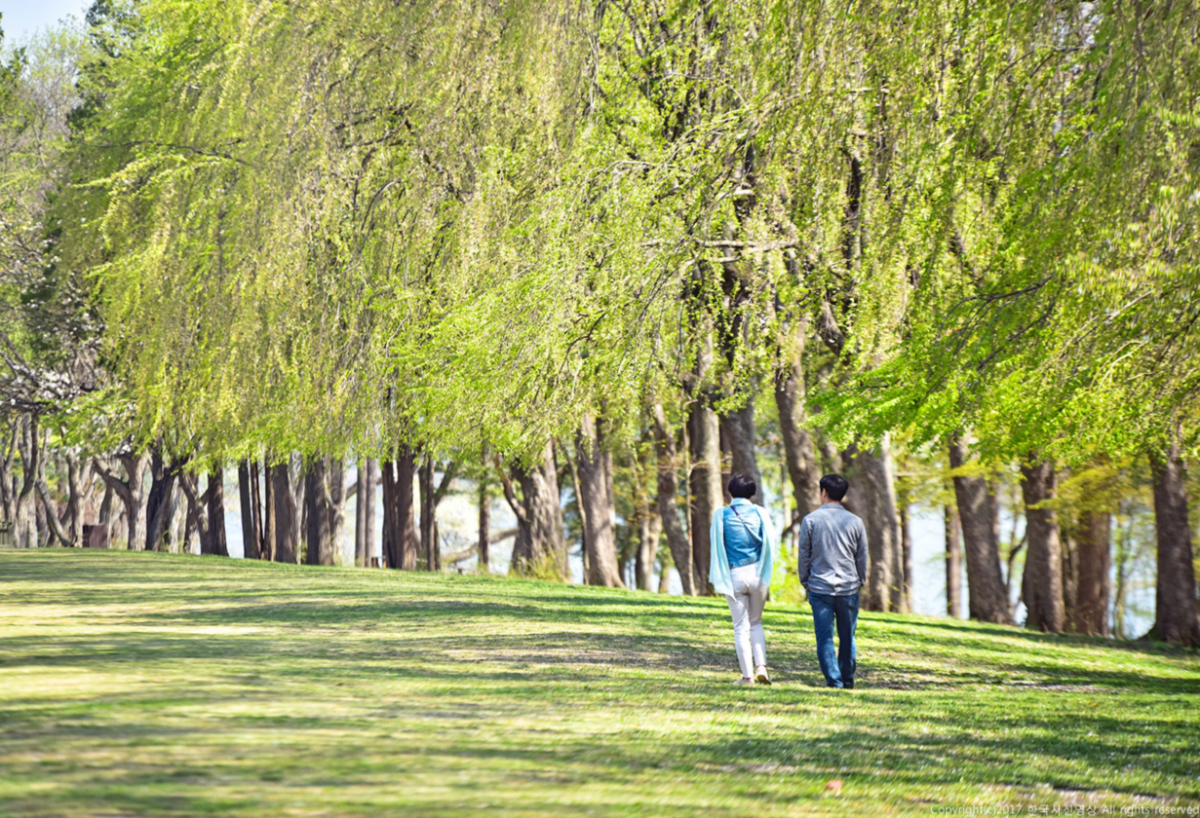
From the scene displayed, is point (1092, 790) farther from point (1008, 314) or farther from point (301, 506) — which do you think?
point (301, 506)

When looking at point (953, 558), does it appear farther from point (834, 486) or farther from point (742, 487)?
point (742, 487)

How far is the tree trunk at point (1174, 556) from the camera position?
1847 centimetres

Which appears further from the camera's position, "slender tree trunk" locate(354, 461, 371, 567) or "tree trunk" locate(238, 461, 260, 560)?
"slender tree trunk" locate(354, 461, 371, 567)

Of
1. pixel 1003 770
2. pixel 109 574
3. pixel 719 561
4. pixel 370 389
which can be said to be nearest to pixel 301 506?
pixel 109 574

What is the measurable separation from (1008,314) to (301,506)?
35.9 metres

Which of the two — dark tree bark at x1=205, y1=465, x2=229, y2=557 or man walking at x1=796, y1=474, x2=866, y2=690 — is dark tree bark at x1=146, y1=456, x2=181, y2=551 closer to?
dark tree bark at x1=205, y1=465, x2=229, y2=557

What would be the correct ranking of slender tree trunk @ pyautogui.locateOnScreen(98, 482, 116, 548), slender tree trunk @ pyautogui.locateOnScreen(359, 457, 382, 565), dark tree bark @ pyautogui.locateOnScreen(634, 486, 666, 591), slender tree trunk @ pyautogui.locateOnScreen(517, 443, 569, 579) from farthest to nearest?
slender tree trunk @ pyautogui.locateOnScreen(98, 482, 116, 548) < slender tree trunk @ pyautogui.locateOnScreen(359, 457, 382, 565) < dark tree bark @ pyautogui.locateOnScreen(634, 486, 666, 591) < slender tree trunk @ pyautogui.locateOnScreen(517, 443, 569, 579)

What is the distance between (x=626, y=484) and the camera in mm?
40844

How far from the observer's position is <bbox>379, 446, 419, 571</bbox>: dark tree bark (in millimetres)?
28812

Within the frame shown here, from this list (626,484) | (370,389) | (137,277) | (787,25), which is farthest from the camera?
(626,484)

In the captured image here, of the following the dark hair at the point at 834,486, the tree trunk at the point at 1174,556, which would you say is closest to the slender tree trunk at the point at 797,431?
the tree trunk at the point at 1174,556

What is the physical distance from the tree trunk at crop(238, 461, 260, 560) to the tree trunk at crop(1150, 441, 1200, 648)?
991 inches

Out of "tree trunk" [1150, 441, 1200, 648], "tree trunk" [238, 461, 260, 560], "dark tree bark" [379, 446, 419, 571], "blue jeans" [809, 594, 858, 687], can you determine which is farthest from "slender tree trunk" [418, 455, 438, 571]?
"blue jeans" [809, 594, 858, 687]

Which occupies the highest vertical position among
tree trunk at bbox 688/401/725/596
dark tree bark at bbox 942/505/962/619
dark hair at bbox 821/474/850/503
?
tree trunk at bbox 688/401/725/596
